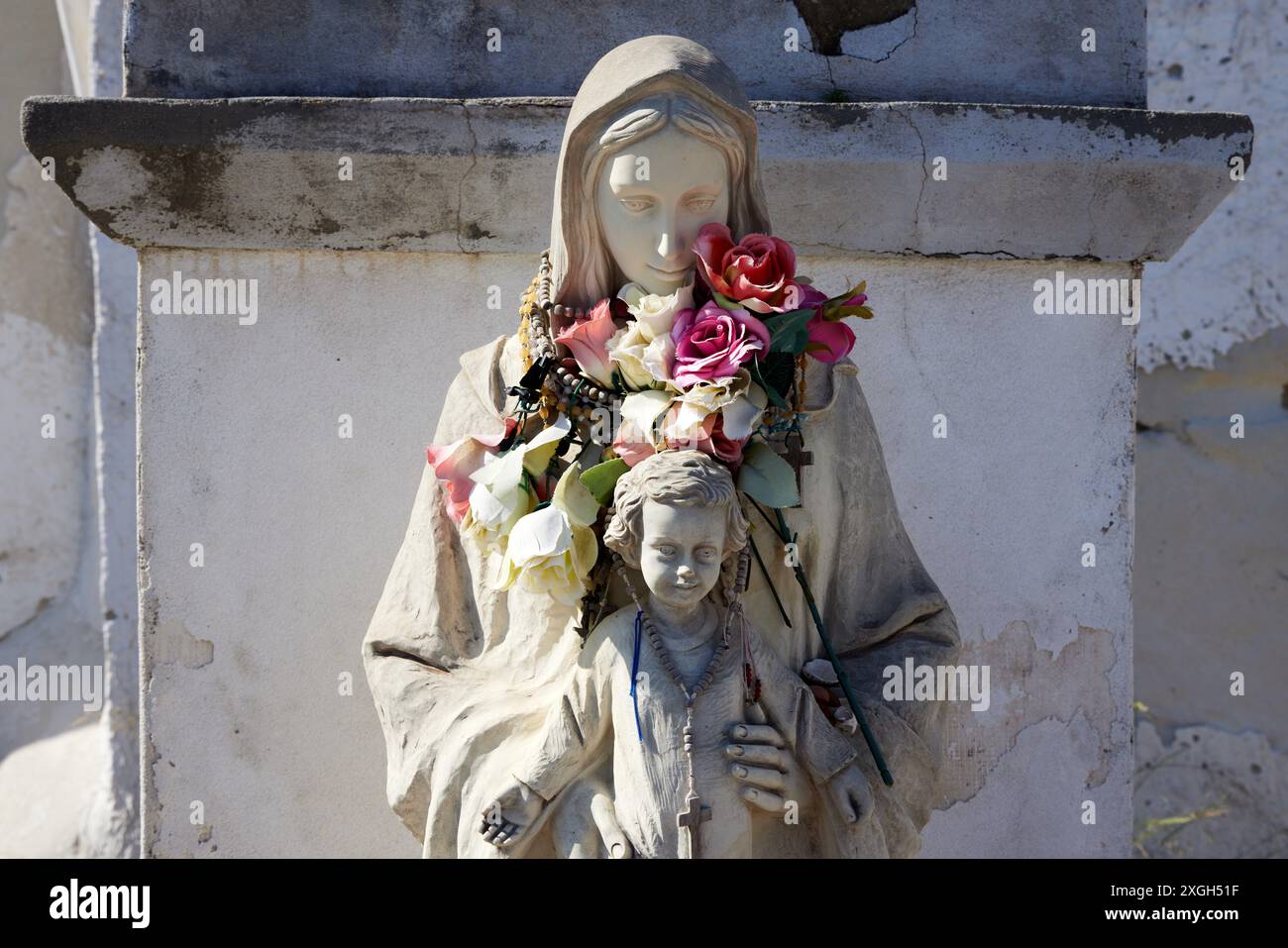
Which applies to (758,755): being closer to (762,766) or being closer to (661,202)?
(762,766)

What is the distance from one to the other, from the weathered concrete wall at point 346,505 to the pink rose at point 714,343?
3.79 feet

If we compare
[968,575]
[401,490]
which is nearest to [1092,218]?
[968,575]

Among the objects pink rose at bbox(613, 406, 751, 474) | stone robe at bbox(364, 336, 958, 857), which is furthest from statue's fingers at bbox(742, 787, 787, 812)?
pink rose at bbox(613, 406, 751, 474)

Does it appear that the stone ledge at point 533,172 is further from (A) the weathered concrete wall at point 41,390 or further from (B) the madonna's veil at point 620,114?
(A) the weathered concrete wall at point 41,390

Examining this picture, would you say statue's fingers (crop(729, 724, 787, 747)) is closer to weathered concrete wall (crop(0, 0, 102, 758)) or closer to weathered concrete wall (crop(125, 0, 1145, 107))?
weathered concrete wall (crop(125, 0, 1145, 107))

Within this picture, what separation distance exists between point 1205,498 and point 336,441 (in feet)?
10.8

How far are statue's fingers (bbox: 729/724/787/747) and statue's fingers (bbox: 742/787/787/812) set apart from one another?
0.07 meters

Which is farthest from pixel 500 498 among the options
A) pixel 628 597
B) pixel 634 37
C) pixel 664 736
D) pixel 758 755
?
pixel 634 37

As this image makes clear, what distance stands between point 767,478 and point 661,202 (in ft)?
1.56

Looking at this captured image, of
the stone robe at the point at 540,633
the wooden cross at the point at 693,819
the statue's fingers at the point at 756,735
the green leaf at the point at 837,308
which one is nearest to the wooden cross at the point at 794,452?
the stone robe at the point at 540,633

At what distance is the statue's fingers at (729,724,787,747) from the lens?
2.63 meters

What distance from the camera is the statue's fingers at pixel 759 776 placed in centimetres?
261
